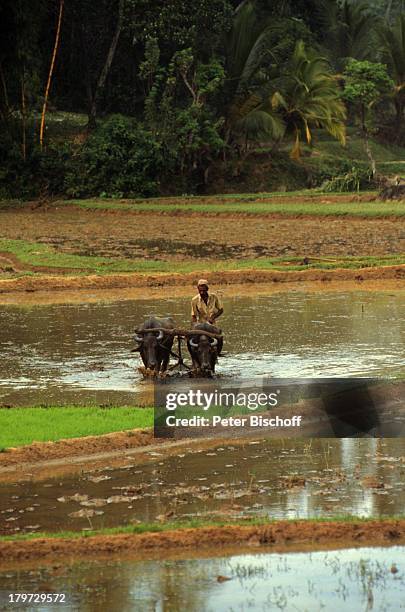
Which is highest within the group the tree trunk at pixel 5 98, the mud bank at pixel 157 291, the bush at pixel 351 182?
the tree trunk at pixel 5 98

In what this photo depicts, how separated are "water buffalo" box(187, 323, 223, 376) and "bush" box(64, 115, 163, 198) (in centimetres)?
1790

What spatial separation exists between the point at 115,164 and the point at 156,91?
2.39 meters

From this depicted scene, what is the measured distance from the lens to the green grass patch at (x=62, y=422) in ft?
27.0

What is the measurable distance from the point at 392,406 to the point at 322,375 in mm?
1140

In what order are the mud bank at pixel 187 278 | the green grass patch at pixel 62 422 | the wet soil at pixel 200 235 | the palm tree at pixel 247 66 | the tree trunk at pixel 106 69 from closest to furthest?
the green grass patch at pixel 62 422, the mud bank at pixel 187 278, the wet soil at pixel 200 235, the tree trunk at pixel 106 69, the palm tree at pixel 247 66

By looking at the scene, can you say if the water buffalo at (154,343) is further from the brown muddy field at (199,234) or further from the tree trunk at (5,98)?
the tree trunk at (5,98)

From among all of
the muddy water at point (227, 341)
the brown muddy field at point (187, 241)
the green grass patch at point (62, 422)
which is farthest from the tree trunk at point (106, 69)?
the green grass patch at point (62, 422)

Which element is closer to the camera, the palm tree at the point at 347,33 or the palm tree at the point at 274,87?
the palm tree at the point at 274,87

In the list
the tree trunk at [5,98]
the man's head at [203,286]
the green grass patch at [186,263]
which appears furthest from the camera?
the tree trunk at [5,98]

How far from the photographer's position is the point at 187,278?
17.0 metres

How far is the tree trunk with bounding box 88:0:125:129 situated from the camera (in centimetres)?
2814

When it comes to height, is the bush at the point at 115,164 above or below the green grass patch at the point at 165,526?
above

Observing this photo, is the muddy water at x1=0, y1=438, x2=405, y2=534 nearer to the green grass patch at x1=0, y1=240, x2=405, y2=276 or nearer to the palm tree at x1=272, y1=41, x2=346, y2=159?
the green grass patch at x1=0, y1=240, x2=405, y2=276

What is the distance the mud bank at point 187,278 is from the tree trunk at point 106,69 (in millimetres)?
12632
